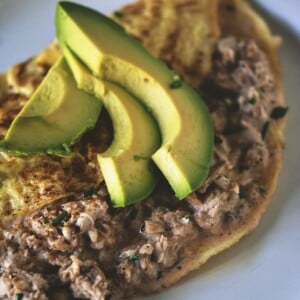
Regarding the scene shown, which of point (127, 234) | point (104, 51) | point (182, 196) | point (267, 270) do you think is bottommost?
point (267, 270)

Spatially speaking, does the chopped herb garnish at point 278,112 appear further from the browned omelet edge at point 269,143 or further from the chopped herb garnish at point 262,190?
the chopped herb garnish at point 262,190

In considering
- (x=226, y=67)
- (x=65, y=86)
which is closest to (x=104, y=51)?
(x=65, y=86)

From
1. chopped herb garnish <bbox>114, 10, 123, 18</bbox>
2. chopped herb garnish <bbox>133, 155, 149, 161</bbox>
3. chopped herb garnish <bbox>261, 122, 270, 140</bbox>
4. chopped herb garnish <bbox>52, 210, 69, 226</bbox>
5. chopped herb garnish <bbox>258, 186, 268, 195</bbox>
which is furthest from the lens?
chopped herb garnish <bbox>114, 10, 123, 18</bbox>

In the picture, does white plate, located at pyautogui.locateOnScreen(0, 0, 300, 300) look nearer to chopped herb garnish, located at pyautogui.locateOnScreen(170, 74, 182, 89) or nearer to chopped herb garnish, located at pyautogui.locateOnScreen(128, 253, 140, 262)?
chopped herb garnish, located at pyautogui.locateOnScreen(128, 253, 140, 262)

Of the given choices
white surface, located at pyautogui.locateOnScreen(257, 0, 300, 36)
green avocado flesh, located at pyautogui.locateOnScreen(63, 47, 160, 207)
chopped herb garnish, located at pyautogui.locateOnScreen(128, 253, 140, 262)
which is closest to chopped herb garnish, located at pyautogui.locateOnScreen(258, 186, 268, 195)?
green avocado flesh, located at pyautogui.locateOnScreen(63, 47, 160, 207)

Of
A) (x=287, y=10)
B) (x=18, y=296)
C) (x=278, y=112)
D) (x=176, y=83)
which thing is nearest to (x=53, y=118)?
(x=176, y=83)

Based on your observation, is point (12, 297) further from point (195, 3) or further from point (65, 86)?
point (195, 3)
